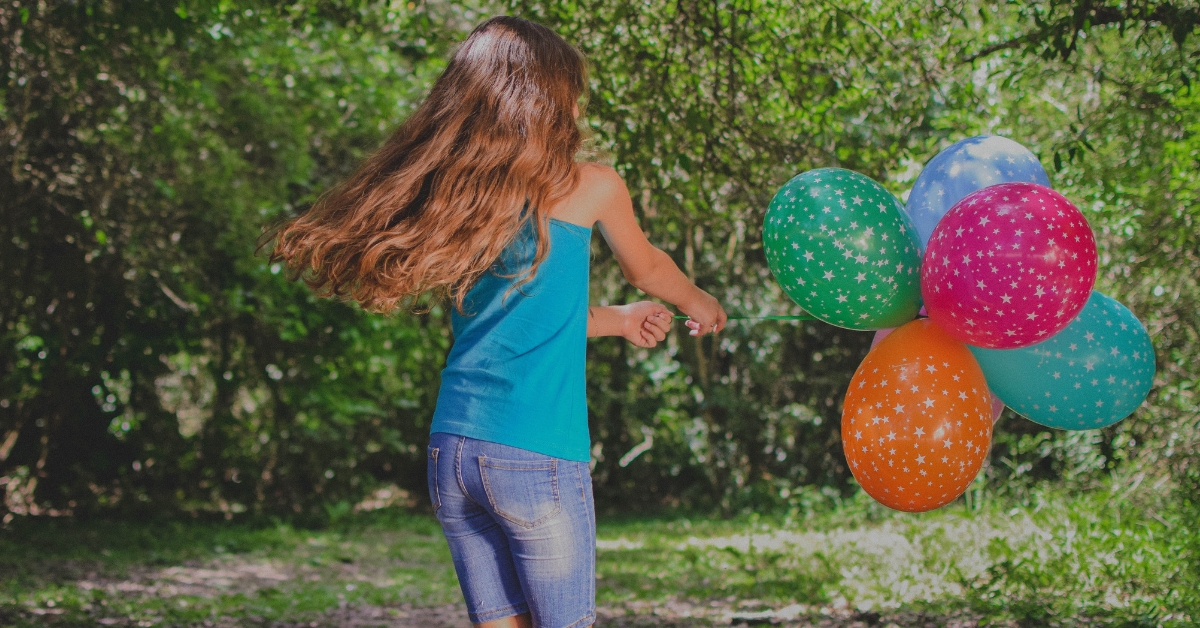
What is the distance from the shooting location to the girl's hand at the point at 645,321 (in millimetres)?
2100

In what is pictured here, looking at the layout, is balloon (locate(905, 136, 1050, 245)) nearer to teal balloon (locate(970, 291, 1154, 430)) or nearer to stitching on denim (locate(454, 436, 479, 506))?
teal balloon (locate(970, 291, 1154, 430))

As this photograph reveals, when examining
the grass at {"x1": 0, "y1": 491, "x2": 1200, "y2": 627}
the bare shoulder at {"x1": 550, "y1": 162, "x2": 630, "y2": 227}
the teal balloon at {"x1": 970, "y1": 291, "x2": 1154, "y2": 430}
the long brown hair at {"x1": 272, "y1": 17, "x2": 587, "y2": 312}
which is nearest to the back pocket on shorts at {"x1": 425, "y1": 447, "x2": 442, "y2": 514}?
the long brown hair at {"x1": 272, "y1": 17, "x2": 587, "y2": 312}

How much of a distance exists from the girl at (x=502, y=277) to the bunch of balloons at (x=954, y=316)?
71 cm

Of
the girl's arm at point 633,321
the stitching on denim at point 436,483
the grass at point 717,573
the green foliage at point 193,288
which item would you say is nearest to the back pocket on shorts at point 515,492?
the stitching on denim at point 436,483

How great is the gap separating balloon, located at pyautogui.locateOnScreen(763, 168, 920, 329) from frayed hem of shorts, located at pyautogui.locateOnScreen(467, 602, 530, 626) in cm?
103

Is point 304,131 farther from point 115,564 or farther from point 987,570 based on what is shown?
point 987,570

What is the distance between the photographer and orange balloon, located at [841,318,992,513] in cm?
208

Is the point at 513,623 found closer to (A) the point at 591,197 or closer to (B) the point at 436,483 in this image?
(B) the point at 436,483

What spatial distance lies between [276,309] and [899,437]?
501cm

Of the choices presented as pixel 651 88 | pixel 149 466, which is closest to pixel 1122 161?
pixel 651 88

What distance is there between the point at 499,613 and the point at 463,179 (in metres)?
0.73

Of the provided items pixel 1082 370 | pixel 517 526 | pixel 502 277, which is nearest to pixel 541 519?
pixel 517 526

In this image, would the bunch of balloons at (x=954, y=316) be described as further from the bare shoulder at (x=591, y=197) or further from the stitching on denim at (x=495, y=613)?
the stitching on denim at (x=495, y=613)

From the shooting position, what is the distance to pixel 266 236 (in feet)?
6.37
